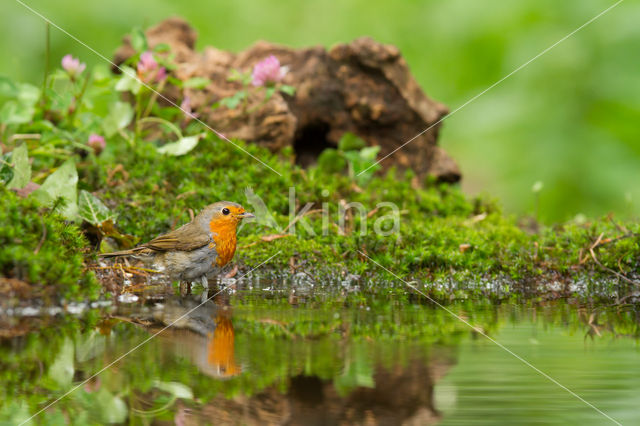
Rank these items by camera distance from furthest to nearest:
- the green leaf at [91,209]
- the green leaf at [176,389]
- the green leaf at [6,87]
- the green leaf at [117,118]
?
the green leaf at [117,118], the green leaf at [6,87], the green leaf at [91,209], the green leaf at [176,389]

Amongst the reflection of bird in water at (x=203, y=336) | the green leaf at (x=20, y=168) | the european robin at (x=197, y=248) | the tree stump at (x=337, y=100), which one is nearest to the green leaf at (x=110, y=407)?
the reflection of bird in water at (x=203, y=336)

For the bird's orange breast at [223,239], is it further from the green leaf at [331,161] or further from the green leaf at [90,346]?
the green leaf at [331,161]

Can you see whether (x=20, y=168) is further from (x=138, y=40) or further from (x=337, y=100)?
(x=337, y=100)

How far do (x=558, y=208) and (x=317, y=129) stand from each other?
130 inches

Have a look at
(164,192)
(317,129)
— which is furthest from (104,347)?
(317,129)

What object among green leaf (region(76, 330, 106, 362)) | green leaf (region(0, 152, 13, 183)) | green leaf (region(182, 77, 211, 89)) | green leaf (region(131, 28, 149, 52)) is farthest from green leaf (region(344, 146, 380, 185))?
green leaf (region(76, 330, 106, 362))

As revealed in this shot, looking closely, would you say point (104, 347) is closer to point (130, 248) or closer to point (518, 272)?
point (130, 248)

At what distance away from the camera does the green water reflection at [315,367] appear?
206 centimetres

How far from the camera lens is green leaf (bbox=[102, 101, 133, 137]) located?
6215mm

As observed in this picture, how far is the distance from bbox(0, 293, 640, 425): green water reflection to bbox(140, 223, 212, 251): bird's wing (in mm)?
687

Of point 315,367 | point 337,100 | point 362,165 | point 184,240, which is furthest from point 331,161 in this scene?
point 315,367

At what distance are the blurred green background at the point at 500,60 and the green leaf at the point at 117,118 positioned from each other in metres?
3.03

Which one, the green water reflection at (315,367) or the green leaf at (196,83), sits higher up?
the green leaf at (196,83)

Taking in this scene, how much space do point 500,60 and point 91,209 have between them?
6.50 m
